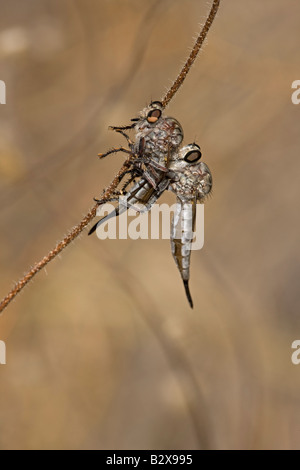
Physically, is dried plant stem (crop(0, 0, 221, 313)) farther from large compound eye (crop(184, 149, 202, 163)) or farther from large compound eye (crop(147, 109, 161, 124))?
large compound eye (crop(184, 149, 202, 163))

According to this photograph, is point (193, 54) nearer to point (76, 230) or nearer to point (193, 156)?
point (193, 156)

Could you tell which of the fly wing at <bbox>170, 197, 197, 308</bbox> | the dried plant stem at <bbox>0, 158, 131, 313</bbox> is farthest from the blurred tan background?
the dried plant stem at <bbox>0, 158, 131, 313</bbox>

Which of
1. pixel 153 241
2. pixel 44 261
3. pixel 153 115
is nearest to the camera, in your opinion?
pixel 44 261

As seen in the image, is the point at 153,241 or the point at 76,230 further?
the point at 153,241

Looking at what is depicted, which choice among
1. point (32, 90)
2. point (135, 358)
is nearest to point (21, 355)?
point (135, 358)

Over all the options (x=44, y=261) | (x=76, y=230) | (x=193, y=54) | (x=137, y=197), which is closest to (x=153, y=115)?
(x=137, y=197)

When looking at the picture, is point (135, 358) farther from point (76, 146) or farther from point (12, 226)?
point (76, 146)
